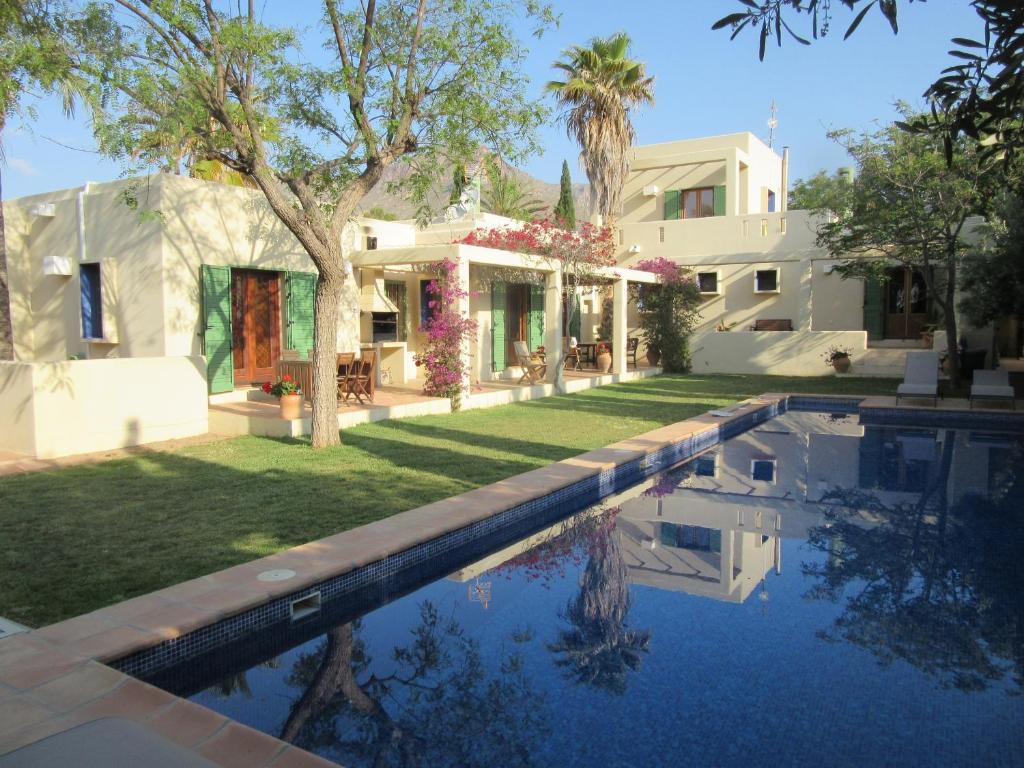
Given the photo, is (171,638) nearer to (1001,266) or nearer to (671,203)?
(1001,266)

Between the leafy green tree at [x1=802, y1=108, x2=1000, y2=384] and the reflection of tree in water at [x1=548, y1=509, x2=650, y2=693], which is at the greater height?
the leafy green tree at [x1=802, y1=108, x2=1000, y2=384]

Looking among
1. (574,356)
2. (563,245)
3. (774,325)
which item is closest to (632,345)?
(574,356)

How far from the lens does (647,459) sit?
934 cm

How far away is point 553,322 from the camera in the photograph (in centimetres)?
1647

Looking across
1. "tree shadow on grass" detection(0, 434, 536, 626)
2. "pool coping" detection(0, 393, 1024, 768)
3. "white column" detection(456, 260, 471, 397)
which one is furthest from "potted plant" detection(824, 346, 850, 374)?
"pool coping" detection(0, 393, 1024, 768)

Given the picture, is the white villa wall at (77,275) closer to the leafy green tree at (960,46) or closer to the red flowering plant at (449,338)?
the red flowering plant at (449,338)

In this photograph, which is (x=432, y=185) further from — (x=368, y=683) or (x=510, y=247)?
(x=368, y=683)

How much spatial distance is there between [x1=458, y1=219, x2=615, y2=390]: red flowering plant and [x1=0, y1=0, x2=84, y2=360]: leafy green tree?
26.5ft

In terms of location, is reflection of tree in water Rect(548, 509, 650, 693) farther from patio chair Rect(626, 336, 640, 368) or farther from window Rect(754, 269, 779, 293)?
window Rect(754, 269, 779, 293)

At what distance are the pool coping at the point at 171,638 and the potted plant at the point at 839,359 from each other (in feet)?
52.3

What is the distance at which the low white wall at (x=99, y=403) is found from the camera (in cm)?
873

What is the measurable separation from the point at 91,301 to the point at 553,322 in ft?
28.9

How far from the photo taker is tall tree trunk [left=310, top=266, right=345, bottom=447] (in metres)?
9.38

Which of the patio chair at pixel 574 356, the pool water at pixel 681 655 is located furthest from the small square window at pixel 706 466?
the patio chair at pixel 574 356
